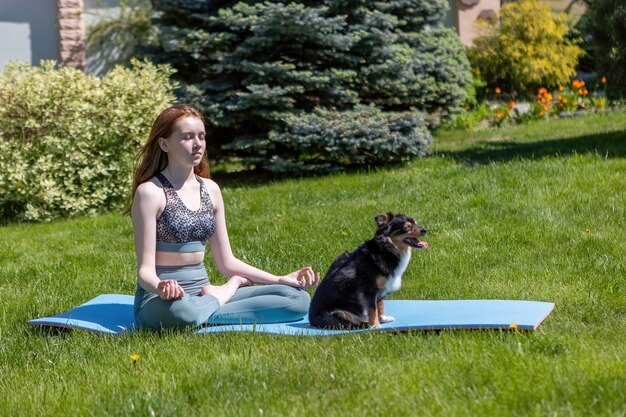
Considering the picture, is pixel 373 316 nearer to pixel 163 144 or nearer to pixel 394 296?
pixel 394 296

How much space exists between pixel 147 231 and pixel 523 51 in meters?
13.2

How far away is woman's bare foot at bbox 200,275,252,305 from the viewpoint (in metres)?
5.70

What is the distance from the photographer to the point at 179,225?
18.2 feet

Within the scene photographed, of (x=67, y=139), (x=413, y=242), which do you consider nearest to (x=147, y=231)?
(x=413, y=242)

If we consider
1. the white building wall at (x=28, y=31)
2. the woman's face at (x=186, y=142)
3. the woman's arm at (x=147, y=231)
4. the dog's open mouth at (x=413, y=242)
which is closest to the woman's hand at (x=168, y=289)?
the woman's arm at (x=147, y=231)

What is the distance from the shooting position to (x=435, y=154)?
1195 centimetres

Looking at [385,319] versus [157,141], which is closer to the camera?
[385,319]

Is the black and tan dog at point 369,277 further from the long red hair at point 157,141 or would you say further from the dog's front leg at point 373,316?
the long red hair at point 157,141

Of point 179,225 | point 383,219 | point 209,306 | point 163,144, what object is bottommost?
point 209,306

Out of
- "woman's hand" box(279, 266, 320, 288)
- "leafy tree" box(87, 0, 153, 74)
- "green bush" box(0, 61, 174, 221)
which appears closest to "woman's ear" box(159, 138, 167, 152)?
"woman's hand" box(279, 266, 320, 288)

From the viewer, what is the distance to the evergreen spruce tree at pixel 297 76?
11000 millimetres

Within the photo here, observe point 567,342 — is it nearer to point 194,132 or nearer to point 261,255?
point 194,132

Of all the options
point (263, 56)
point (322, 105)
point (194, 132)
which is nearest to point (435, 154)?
point (322, 105)

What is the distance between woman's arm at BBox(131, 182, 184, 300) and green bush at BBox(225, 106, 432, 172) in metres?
5.48
